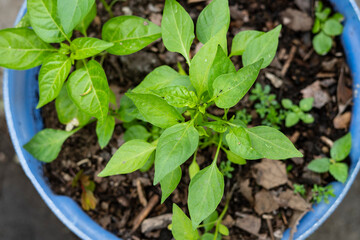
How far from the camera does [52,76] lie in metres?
1.49

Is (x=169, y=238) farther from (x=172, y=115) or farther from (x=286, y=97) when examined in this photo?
(x=286, y=97)

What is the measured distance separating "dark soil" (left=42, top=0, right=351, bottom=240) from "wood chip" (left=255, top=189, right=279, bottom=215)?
1.2 inches

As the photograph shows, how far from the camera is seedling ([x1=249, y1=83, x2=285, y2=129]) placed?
78.9 inches

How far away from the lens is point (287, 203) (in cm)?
196

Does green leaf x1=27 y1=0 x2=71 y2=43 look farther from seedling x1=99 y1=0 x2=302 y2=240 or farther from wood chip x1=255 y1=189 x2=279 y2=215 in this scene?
wood chip x1=255 y1=189 x2=279 y2=215

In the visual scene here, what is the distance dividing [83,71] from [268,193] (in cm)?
119

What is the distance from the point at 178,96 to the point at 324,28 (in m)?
1.18

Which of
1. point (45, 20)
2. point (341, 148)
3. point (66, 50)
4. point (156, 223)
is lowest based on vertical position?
point (156, 223)

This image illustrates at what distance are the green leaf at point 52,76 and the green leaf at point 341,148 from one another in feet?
4.75

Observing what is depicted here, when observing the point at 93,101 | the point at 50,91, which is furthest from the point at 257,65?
the point at 50,91

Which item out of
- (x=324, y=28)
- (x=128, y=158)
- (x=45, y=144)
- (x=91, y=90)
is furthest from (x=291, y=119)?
(x=45, y=144)

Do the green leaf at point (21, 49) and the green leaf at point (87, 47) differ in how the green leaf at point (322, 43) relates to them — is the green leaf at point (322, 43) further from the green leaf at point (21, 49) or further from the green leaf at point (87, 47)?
the green leaf at point (21, 49)

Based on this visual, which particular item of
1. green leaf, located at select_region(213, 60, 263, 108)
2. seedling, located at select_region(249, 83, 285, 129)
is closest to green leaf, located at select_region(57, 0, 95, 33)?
green leaf, located at select_region(213, 60, 263, 108)

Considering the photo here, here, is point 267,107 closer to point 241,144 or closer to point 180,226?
point 241,144
